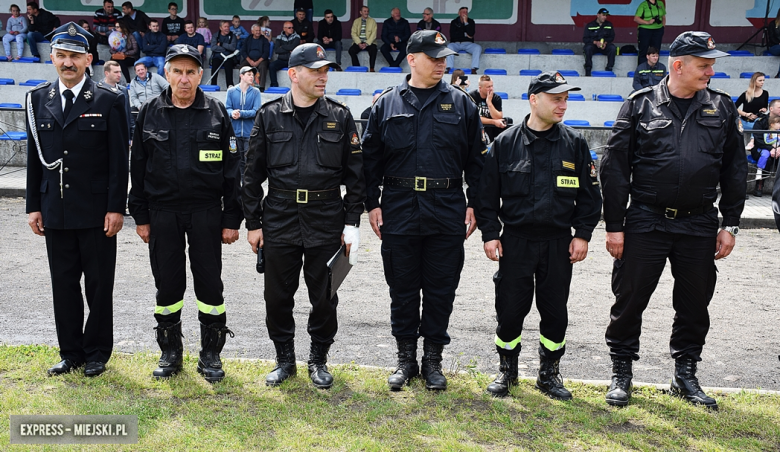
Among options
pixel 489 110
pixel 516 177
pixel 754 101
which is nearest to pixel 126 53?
pixel 489 110

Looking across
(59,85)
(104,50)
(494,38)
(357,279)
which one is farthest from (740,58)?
(59,85)

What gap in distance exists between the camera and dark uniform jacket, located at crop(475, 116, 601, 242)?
4402 millimetres

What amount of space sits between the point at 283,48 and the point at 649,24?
865 centimetres

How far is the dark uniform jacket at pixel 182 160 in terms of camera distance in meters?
4.57

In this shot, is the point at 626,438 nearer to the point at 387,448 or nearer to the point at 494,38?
the point at 387,448

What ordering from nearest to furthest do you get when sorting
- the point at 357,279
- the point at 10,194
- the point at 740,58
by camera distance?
the point at 357,279
the point at 10,194
the point at 740,58

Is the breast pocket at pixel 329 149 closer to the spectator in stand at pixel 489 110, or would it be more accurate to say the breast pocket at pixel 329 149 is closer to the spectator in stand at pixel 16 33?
the spectator in stand at pixel 489 110

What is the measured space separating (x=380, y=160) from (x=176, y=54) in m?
1.43

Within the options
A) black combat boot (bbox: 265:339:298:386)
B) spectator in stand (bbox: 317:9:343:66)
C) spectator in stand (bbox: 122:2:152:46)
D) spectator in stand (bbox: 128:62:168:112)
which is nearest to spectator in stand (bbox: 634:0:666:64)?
spectator in stand (bbox: 317:9:343:66)

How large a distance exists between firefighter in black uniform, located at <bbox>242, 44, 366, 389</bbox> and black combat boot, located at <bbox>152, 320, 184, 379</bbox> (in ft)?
2.12

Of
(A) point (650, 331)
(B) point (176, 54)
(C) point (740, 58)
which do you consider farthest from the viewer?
(C) point (740, 58)

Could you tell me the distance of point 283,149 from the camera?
4.52 meters

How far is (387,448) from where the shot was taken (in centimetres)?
380

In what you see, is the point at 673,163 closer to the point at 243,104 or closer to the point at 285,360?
the point at 285,360
